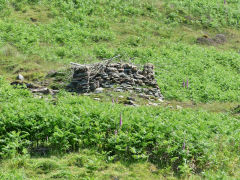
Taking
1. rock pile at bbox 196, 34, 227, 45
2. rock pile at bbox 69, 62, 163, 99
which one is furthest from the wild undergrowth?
rock pile at bbox 196, 34, 227, 45

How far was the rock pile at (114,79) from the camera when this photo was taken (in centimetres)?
1481

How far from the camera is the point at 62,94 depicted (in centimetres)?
1337

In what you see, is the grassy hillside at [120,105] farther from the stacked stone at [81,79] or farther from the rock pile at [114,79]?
the stacked stone at [81,79]

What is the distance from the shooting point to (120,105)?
468 inches

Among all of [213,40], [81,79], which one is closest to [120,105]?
[81,79]

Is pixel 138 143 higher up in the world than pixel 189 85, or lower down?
higher up

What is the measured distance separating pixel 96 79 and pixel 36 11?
13.2 metres

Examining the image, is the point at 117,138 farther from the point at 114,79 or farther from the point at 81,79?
the point at 114,79

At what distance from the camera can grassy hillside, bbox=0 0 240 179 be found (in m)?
7.90

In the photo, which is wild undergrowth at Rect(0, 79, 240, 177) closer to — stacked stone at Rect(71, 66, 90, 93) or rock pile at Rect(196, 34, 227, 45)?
stacked stone at Rect(71, 66, 90, 93)

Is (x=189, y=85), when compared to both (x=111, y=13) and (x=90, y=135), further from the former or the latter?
(x=111, y=13)

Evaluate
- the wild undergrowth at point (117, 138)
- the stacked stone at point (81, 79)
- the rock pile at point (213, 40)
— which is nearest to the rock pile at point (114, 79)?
the stacked stone at point (81, 79)

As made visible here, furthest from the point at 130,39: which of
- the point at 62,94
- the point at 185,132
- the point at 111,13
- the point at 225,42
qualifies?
the point at 185,132

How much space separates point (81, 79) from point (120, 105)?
3.56 m
